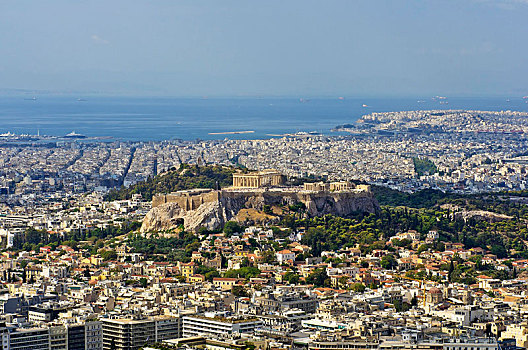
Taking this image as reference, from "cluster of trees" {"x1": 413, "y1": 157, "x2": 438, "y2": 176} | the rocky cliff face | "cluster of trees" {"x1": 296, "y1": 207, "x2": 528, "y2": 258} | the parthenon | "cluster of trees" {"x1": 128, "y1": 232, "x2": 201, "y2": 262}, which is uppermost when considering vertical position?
the parthenon

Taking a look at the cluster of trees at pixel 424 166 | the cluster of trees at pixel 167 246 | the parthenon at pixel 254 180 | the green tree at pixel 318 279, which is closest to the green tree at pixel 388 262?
the green tree at pixel 318 279

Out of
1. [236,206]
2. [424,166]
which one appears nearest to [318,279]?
[236,206]

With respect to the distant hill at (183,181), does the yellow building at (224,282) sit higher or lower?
lower

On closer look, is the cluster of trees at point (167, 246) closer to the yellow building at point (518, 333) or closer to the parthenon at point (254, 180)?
the parthenon at point (254, 180)

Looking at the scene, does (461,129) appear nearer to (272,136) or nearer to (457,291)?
(272,136)

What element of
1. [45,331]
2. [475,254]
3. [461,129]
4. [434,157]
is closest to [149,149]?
[434,157]

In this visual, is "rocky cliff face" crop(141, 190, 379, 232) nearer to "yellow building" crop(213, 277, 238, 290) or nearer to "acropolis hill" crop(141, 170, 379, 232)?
"acropolis hill" crop(141, 170, 379, 232)

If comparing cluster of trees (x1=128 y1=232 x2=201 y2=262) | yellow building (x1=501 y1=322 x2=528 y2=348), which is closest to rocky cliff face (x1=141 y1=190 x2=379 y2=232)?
cluster of trees (x1=128 y1=232 x2=201 y2=262)
